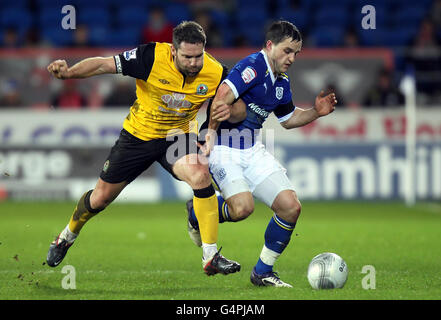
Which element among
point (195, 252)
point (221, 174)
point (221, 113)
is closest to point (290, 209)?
point (221, 174)

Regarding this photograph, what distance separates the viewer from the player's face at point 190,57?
22.8ft

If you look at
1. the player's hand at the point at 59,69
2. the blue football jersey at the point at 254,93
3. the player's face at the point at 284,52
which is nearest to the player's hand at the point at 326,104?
the blue football jersey at the point at 254,93

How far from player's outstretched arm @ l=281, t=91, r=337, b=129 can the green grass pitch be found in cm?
140

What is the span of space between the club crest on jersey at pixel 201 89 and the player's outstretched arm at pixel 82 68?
0.79m

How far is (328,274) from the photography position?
655 centimetres

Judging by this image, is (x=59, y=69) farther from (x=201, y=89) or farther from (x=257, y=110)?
(x=257, y=110)

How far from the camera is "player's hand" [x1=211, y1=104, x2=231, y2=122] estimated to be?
270 inches

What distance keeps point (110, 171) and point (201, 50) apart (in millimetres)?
1435

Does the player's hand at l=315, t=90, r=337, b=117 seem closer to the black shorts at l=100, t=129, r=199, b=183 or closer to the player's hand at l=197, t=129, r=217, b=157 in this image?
the player's hand at l=197, t=129, r=217, b=157

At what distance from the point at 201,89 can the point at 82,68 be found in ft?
3.66

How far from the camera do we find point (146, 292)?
652cm

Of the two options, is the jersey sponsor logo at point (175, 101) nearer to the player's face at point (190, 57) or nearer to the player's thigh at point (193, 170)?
the player's face at point (190, 57)

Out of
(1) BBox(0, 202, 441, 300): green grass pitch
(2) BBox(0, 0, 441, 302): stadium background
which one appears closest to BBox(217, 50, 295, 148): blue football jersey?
(1) BBox(0, 202, 441, 300): green grass pitch
